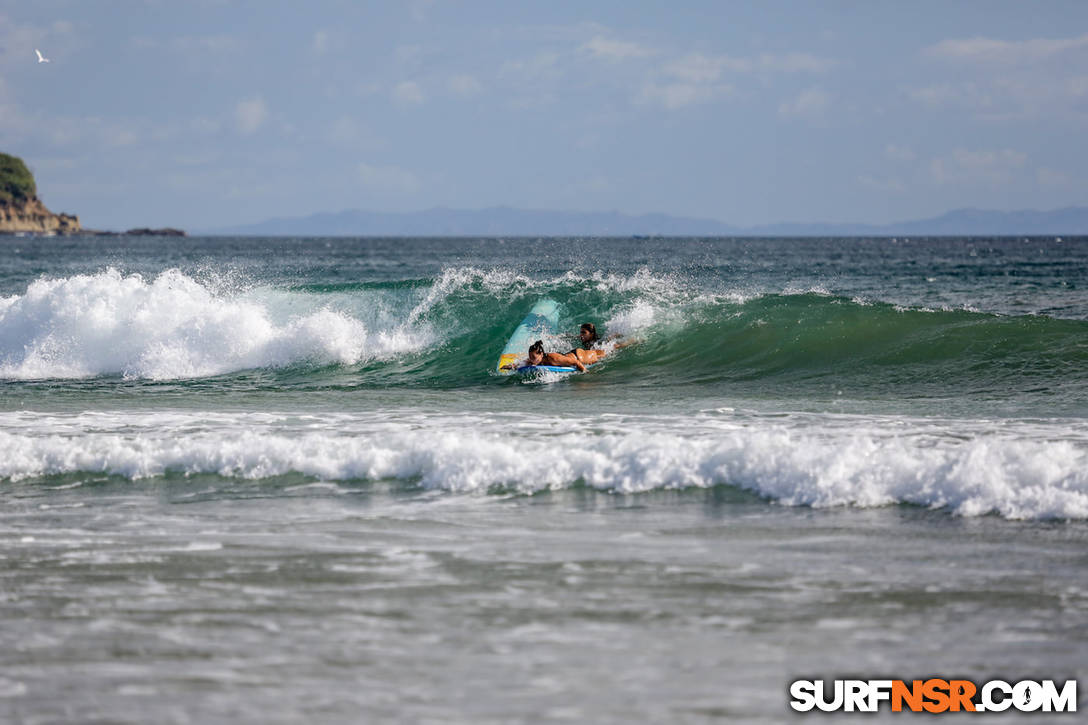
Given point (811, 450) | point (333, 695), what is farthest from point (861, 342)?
point (333, 695)

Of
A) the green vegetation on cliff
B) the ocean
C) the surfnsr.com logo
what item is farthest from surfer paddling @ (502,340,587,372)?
the green vegetation on cliff

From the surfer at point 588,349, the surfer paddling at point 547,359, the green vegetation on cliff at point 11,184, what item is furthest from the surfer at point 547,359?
the green vegetation on cliff at point 11,184

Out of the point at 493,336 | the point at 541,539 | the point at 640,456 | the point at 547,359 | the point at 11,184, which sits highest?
the point at 11,184

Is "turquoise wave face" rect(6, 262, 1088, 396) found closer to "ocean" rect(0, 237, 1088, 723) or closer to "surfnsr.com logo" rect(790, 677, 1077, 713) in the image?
"ocean" rect(0, 237, 1088, 723)

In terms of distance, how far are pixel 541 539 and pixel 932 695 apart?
2.96 m

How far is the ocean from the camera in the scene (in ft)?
15.5

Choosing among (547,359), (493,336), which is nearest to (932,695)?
(547,359)

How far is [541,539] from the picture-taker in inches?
271

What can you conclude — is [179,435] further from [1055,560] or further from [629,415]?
[1055,560]

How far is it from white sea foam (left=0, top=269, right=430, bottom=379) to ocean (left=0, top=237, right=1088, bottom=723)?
68.2 inches

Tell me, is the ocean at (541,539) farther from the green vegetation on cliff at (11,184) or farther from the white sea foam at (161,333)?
the green vegetation on cliff at (11,184)

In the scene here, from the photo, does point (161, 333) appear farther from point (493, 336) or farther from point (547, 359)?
point (547, 359)

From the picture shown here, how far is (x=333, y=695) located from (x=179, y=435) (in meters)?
6.40

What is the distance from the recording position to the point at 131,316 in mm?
18703
